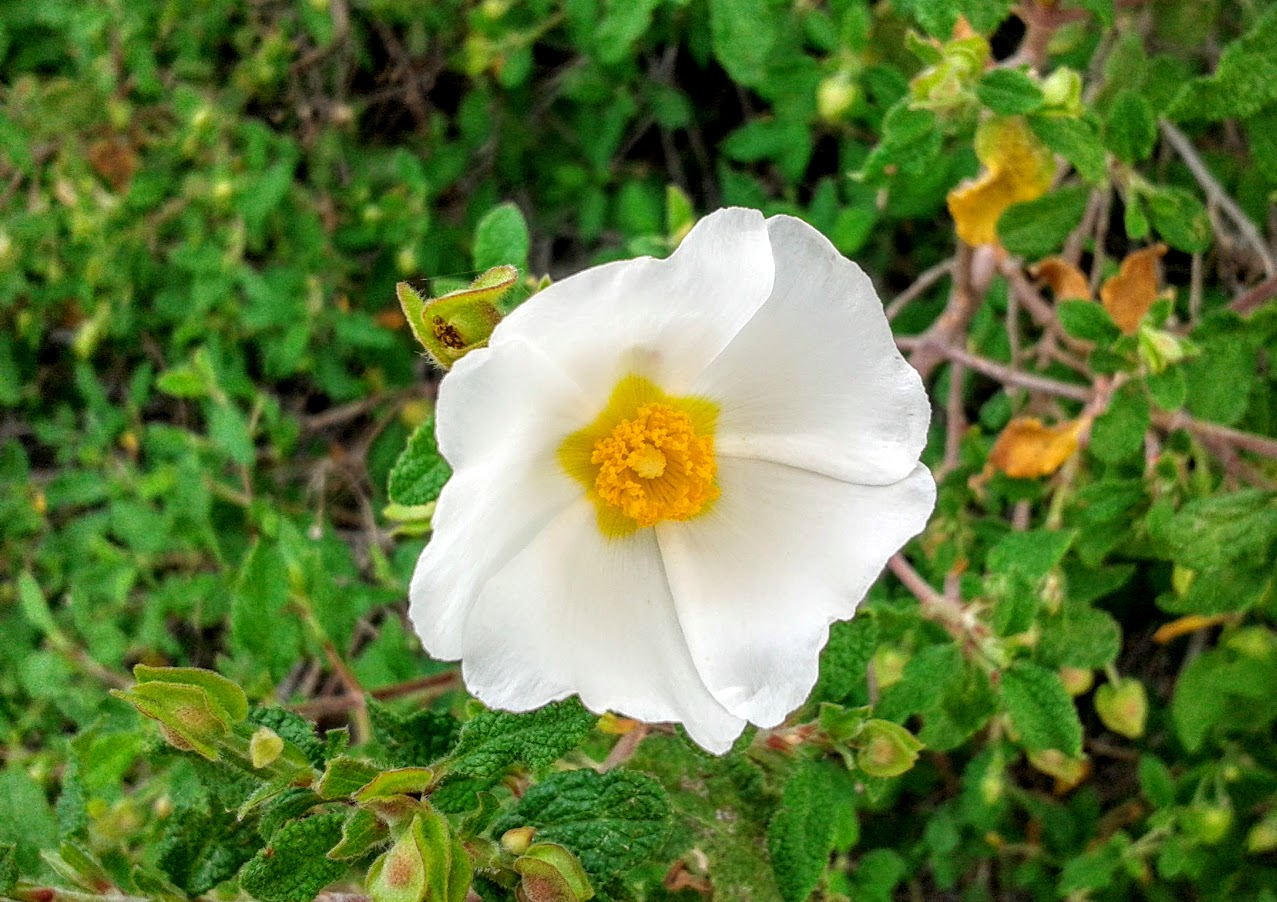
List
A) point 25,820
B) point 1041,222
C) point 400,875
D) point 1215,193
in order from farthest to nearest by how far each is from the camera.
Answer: point 1215,193
point 1041,222
point 25,820
point 400,875

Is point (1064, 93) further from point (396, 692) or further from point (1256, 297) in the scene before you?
point (396, 692)

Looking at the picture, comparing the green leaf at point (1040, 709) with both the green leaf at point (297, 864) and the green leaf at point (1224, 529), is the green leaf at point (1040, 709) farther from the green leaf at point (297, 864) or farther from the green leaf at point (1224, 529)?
the green leaf at point (297, 864)

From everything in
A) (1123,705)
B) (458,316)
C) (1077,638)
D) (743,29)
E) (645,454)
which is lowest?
(1123,705)

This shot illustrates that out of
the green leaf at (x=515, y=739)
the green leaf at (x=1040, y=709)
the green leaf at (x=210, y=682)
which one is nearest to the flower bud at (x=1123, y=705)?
the green leaf at (x=1040, y=709)

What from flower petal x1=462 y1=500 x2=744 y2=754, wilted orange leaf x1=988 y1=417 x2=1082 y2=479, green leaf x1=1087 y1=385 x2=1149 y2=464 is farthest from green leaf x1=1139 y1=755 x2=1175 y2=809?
flower petal x1=462 y1=500 x2=744 y2=754

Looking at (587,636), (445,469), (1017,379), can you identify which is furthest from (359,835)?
(1017,379)

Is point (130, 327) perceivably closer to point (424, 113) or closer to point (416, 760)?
point (424, 113)
